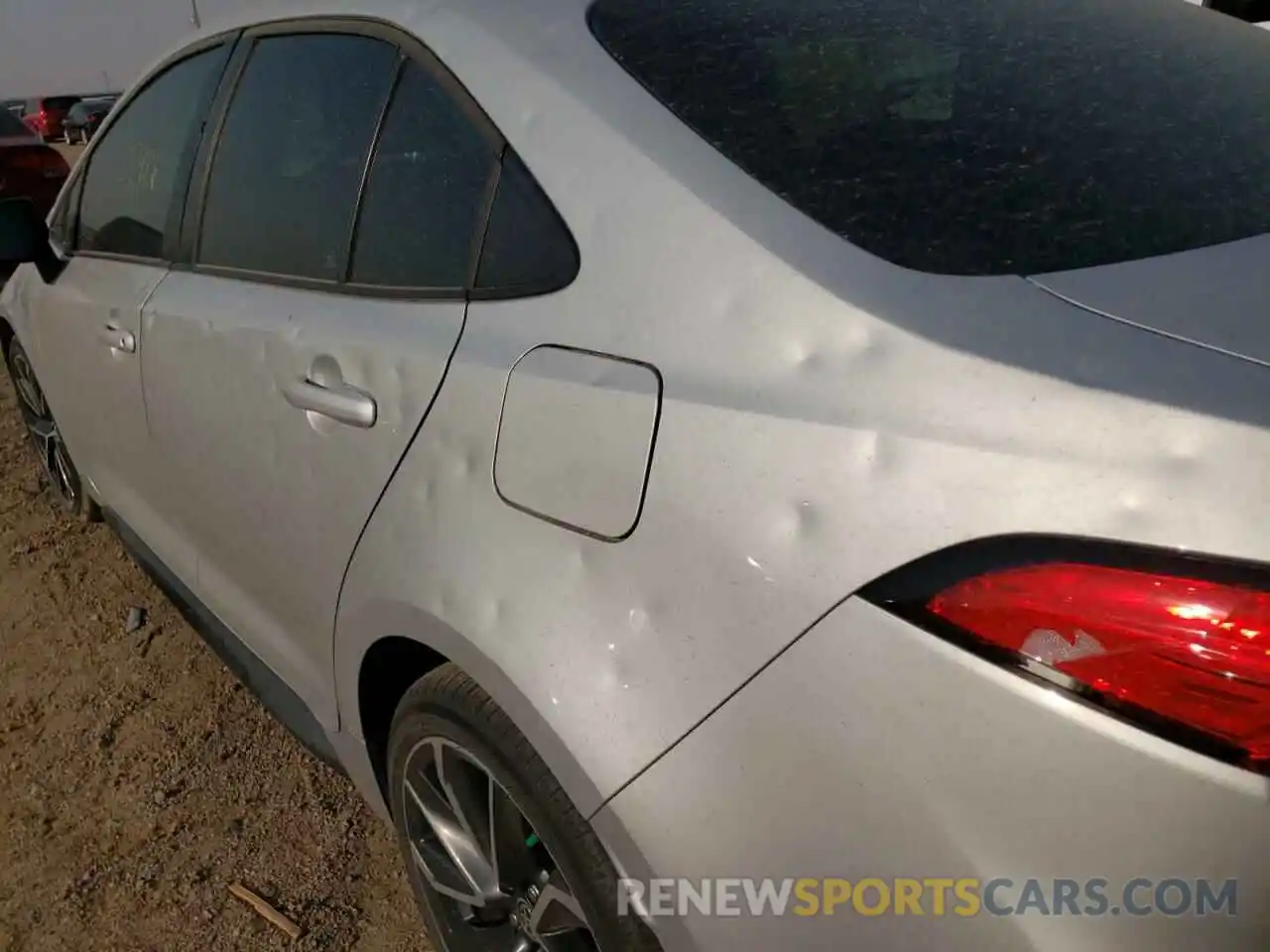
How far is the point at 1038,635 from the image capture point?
0.95m

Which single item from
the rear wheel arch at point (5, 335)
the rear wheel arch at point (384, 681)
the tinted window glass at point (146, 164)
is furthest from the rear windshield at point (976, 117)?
the rear wheel arch at point (5, 335)

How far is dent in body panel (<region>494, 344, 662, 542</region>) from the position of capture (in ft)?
4.07

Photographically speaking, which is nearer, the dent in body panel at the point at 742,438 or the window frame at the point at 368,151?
the dent in body panel at the point at 742,438

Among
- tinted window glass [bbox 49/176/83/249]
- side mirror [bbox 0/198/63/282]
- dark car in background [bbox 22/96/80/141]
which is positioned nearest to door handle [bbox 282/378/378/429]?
side mirror [bbox 0/198/63/282]

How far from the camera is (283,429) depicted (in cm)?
189

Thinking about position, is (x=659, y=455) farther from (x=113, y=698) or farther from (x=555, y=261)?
(x=113, y=698)

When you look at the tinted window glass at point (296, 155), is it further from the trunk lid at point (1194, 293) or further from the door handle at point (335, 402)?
the trunk lid at point (1194, 293)

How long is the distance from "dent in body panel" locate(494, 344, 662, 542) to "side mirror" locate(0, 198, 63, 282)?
2197 mm

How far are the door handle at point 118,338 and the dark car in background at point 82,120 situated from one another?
983 inches

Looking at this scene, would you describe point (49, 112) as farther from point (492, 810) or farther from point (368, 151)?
point (492, 810)

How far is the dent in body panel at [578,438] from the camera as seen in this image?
124 centimetres

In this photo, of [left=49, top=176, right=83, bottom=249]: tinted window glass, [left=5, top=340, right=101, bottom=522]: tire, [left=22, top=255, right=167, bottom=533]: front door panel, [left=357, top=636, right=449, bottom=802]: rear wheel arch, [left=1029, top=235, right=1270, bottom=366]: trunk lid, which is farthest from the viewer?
[left=5, top=340, right=101, bottom=522]: tire

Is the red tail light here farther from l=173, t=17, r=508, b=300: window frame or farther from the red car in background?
the red car in background

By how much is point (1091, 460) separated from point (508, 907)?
127 cm
